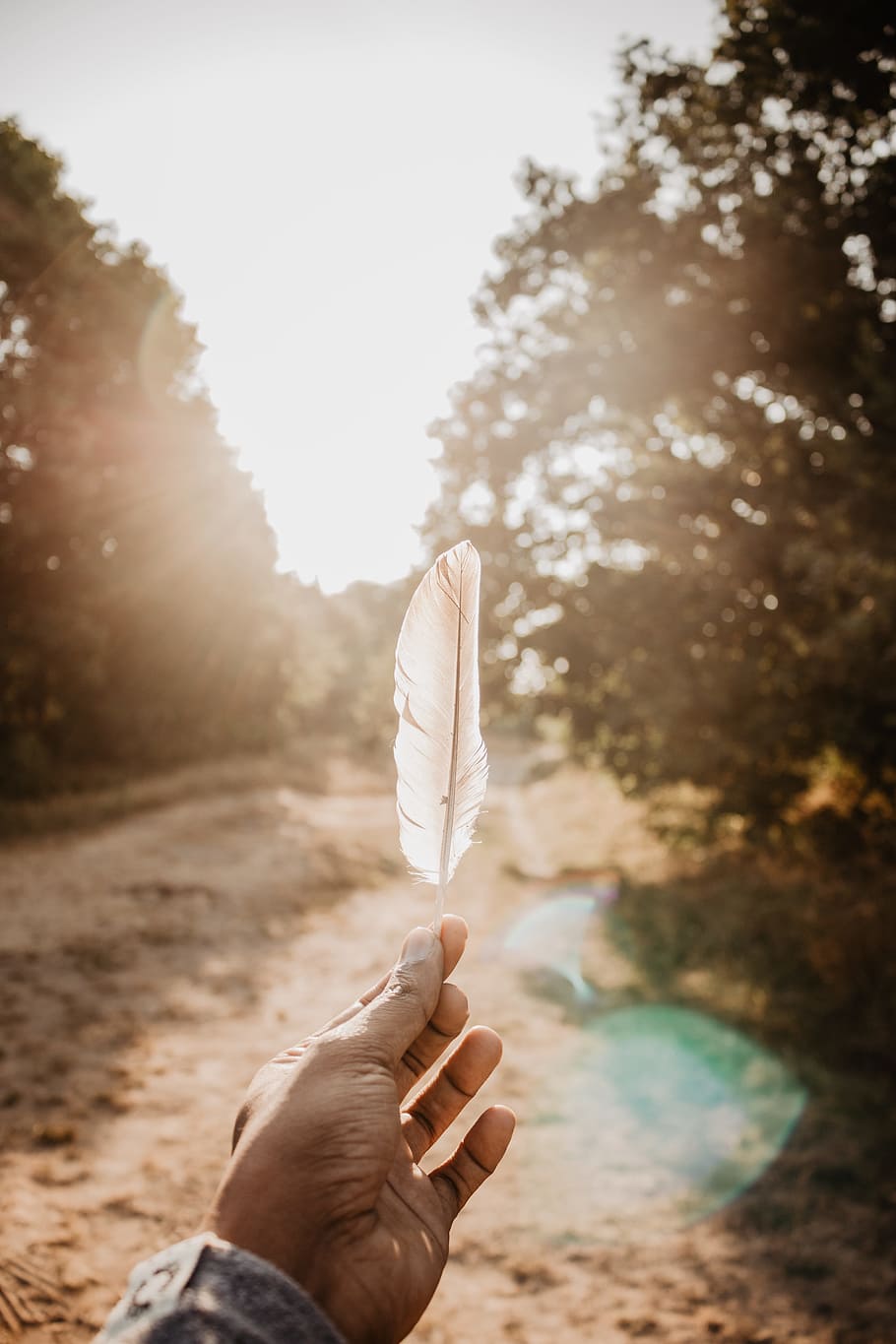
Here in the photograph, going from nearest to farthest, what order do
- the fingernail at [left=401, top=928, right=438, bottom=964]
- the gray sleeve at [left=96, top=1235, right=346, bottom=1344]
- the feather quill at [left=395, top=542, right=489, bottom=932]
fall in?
the gray sleeve at [left=96, top=1235, right=346, bottom=1344], the fingernail at [left=401, top=928, right=438, bottom=964], the feather quill at [left=395, top=542, right=489, bottom=932]

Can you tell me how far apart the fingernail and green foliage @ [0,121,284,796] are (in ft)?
47.6

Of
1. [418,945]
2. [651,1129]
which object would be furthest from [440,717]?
[651,1129]

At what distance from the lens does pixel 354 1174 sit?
142 centimetres

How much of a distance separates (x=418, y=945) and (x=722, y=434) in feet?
26.4

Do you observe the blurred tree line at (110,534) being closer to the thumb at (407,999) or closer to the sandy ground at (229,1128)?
the sandy ground at (229,1128)

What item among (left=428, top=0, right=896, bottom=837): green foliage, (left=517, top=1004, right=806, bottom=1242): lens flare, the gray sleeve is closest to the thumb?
the gray sleeve

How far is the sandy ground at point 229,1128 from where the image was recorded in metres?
3.34

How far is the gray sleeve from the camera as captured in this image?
108 centimetres

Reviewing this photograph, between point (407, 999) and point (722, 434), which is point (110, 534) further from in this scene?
point (407, 999)

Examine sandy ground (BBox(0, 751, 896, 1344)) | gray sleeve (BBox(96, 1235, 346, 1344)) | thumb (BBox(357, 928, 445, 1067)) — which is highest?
thumb (BBox(357, 928, 445, 1067))

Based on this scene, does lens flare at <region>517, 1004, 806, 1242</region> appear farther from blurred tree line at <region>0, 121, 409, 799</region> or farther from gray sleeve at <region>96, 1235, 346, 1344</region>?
blurred tree line at <region>0, 121, 409, 799</region>

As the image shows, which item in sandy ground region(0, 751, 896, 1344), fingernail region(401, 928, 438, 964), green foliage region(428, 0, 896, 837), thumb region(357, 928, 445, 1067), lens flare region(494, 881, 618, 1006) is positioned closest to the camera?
thumb region(357, 928, 445, 1067)

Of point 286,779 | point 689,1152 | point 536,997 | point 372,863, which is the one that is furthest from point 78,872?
point 286,779

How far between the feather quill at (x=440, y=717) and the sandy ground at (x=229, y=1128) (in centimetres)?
266
